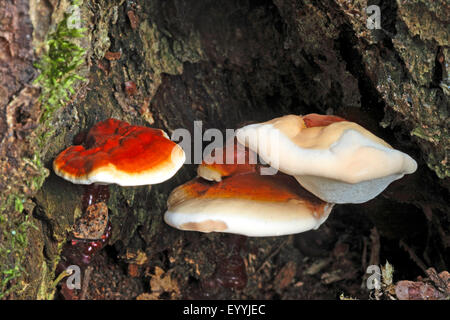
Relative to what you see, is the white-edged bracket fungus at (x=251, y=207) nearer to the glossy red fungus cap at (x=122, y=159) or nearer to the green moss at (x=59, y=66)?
the glossy red fungus cap at (x=122, y=159)

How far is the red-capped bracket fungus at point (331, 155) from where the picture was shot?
69.8 inches

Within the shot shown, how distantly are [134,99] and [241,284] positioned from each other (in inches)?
61.3

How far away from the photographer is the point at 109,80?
2.48 metres

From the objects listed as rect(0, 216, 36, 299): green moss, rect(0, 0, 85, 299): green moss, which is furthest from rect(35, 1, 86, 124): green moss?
rect(0, 216, 36, 299): green moss

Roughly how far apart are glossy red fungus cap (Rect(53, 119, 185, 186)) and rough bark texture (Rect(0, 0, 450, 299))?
0.14 meters

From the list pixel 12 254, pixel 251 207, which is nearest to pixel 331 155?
pixel 251 207

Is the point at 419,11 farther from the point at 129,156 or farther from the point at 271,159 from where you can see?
the point at 129,156

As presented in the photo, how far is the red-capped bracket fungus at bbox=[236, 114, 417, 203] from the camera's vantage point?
177 cm

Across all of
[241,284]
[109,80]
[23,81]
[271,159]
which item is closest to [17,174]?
[23,81]

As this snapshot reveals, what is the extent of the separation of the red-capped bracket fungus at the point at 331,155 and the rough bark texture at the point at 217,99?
0.48m

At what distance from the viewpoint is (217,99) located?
114 inches

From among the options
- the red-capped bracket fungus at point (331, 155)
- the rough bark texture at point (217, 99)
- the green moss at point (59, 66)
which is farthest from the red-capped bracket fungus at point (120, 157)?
the red-capped bracket fungus at point (331, 155)

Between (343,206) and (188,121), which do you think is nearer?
(188,121)

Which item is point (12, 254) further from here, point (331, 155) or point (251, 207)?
point (331, 155)
